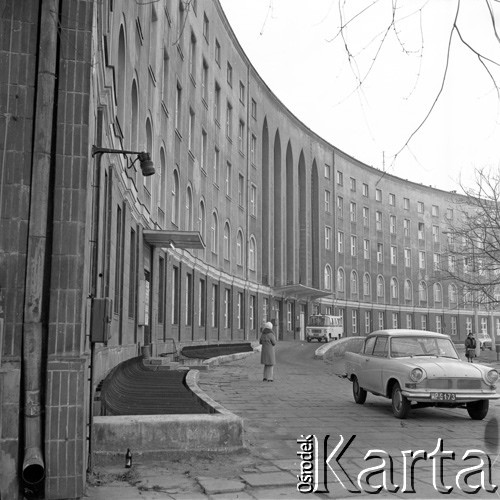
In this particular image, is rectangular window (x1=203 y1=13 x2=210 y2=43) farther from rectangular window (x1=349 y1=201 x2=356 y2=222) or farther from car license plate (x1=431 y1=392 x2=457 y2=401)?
rectangular window (x1=349 y1=201 x2=356 y2=222)

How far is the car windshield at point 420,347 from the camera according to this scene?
12438 mm

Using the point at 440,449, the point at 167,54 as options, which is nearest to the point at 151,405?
the point at 440,449

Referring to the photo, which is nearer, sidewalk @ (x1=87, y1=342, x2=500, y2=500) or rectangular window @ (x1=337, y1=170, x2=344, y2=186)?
sidewalk @ (x1=87, y1=342, x2=500, y2=500)

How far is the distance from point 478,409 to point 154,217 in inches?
525

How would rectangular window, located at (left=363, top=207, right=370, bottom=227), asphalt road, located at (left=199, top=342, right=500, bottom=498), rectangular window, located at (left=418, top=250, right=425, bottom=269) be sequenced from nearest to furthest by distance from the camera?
asphalt road, located at (left=199, top=342, right=500, bottom=498), rectangular window, located at (left=363, top=207, right=370, bottom=227), rectangular window, located at (left=418, top=250, right=425, bottom=269)

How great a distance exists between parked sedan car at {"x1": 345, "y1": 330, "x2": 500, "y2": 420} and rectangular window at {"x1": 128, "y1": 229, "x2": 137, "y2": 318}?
8.03m

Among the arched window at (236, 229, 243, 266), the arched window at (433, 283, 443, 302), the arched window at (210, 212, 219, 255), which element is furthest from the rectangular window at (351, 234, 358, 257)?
the arched window at (210, 212, 219, 255)

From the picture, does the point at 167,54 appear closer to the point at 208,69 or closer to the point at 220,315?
the point at 208,69

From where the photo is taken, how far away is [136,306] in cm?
1931

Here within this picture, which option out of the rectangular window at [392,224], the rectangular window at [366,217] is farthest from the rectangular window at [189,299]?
the rectangular window at [392,224]

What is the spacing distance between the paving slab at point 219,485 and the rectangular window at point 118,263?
31.3 ft

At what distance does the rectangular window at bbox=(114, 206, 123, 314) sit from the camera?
16.0m

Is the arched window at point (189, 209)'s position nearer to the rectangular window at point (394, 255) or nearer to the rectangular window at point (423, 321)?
the rectangular window at point (394, 255)

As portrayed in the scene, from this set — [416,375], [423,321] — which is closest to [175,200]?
[416,375]
